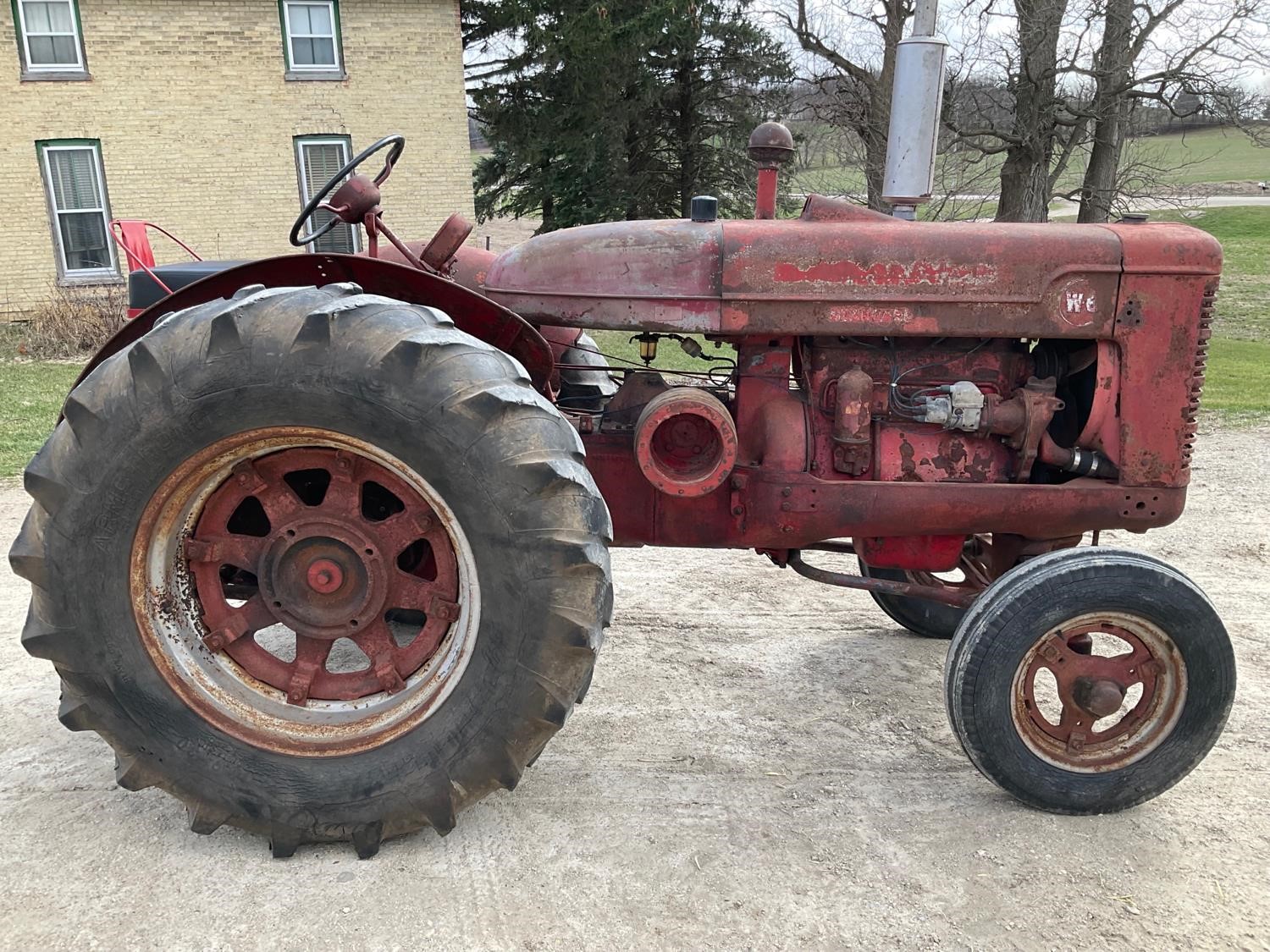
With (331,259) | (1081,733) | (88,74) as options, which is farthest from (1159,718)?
(88,74)

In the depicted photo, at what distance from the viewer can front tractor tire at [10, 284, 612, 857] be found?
2.29m

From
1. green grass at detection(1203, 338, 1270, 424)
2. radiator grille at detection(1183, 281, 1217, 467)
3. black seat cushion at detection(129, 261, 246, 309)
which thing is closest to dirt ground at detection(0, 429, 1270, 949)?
radiator grille at detection(1183, 281, 1217, 467)

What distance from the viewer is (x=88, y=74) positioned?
12.7 meters

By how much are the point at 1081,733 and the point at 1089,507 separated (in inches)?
25.1

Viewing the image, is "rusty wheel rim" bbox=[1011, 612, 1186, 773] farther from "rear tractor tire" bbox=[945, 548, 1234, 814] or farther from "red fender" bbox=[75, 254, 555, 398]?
"red fender" bbox=[75, 254, 555, 398]

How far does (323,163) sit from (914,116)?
12.5 meters

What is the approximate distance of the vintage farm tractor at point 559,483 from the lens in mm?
2307

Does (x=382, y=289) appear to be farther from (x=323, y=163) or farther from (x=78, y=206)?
(x=78, y=206)

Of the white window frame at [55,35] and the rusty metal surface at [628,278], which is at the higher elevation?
the white window frame at [55,35]

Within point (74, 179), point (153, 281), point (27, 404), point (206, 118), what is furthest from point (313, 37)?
point (153, 281)

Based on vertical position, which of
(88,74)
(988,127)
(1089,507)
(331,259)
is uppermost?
(88,74)

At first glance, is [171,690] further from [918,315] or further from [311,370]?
[918,315]

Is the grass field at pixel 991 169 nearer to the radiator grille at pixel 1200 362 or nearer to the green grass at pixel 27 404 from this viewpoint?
the radiator grille at pixel 1200 362

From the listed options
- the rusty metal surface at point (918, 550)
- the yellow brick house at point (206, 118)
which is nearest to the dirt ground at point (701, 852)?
the rusty metal surface at point (918, 550)
